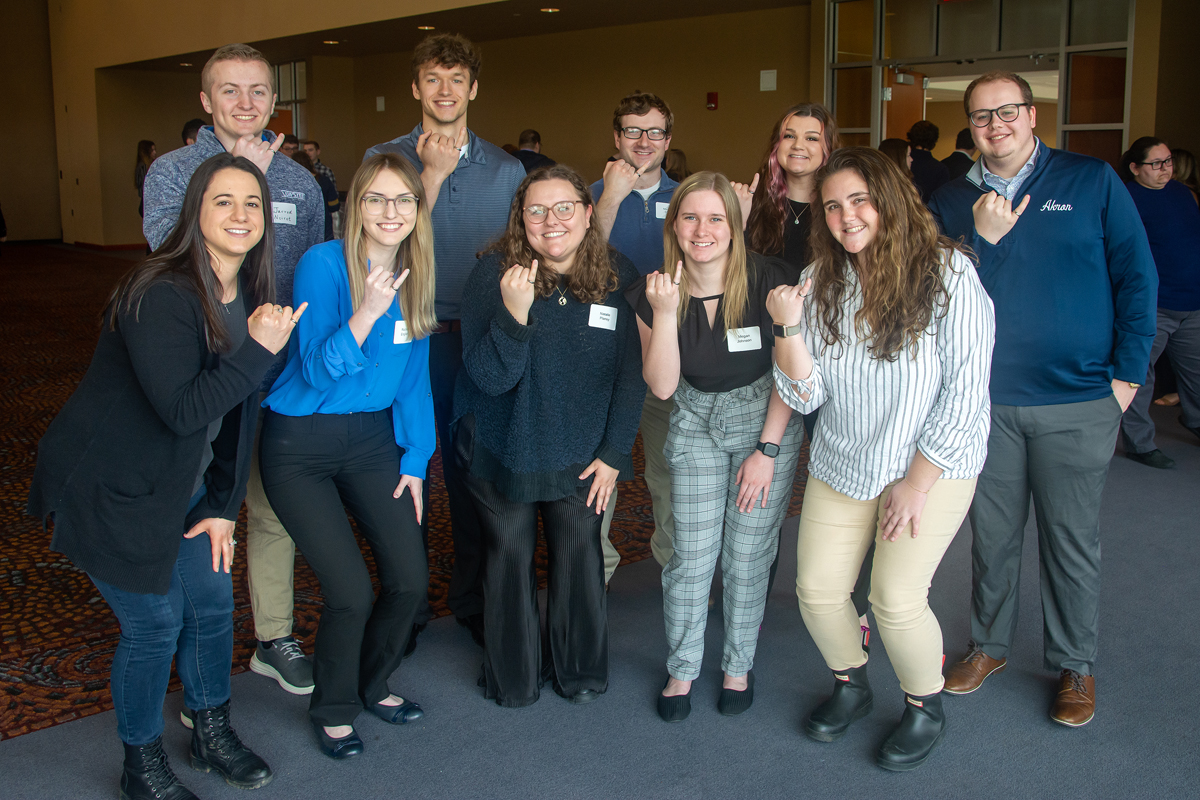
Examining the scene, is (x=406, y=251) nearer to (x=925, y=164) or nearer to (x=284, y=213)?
(x=284, y=213)

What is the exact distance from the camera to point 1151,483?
4.59 m

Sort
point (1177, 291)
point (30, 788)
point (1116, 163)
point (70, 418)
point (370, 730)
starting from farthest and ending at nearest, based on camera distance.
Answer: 1. point (1116, 163)
2. point (1177, 291)
3. point (370, 730)
4. point (30, 788)
5. point (70, 418)

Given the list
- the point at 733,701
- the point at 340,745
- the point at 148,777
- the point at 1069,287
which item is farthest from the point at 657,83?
the point at 148,777

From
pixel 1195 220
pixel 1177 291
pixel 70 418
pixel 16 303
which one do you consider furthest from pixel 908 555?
pixel 16 303

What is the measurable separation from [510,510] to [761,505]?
694mm

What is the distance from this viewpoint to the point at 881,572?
2.32 meters

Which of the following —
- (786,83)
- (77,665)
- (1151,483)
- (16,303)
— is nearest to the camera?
(77,665)

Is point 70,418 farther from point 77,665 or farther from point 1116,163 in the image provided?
point 1116,163

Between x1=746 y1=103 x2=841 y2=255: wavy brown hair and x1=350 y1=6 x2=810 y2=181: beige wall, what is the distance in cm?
698

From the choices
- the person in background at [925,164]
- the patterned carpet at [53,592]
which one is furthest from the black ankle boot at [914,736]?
the person in background at [925,164]

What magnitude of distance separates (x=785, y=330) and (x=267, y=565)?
64.6 inches

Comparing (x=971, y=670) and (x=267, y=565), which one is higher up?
(x=267, y=565)

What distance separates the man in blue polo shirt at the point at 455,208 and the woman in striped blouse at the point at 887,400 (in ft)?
3.61

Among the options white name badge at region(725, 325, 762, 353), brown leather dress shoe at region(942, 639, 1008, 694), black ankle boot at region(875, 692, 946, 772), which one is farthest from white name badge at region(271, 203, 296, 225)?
brown leather dress shoe at region(942, 639, 1008, 694)
